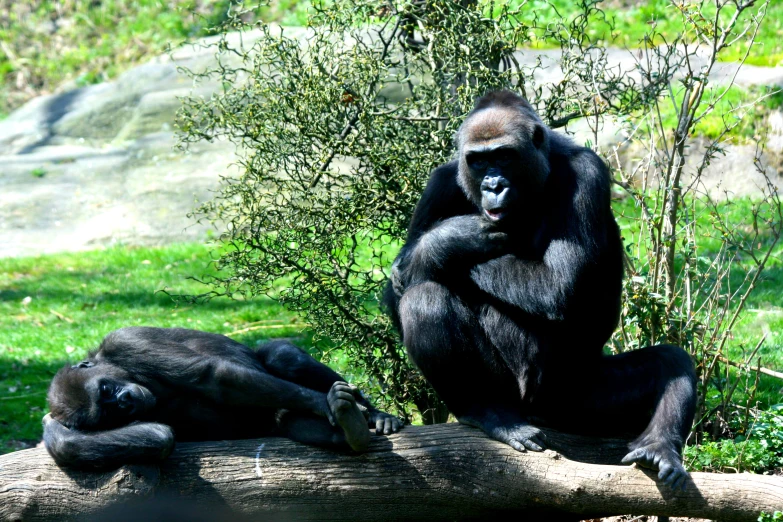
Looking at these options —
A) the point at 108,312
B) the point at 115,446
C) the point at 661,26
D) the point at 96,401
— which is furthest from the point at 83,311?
→ the point at 661,26

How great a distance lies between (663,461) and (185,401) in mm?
2281

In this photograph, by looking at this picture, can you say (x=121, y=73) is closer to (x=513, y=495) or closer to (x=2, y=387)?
(x=2, y=387)

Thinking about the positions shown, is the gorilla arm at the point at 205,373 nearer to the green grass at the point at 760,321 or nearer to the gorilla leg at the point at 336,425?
the gorilla leg at the point at 336,425

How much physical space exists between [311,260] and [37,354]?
3.70 meters

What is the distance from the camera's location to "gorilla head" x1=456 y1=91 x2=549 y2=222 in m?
4.49

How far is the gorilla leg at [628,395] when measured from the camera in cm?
434

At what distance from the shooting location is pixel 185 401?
15.0 feet

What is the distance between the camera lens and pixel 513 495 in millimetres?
4188

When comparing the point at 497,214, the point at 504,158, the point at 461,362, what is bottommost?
the point at 461,362

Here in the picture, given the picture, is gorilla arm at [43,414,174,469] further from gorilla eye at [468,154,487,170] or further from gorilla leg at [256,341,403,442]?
gorilla eye at [468,154,487,170]

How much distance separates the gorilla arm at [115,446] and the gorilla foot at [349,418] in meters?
0.76

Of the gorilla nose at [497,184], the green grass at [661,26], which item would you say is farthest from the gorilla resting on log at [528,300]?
the green grass at [661,26]

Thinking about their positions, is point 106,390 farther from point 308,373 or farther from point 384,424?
point 384,424

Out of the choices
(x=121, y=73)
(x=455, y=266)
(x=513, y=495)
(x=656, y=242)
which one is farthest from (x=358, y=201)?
(x=121, y=73)
